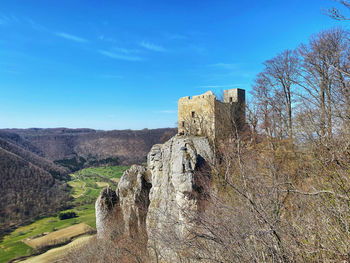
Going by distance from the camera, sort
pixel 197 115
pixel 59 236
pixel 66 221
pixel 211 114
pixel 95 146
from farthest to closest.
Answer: pixel 95 146 < pixel 66 221 < pixel 59 236 < pixel 197 115 < pixel 211 114

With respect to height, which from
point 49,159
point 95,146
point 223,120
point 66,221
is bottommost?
point 66,221

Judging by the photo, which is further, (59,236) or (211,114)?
(59,236)

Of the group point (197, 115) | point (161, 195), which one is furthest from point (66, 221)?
point (197, 115)

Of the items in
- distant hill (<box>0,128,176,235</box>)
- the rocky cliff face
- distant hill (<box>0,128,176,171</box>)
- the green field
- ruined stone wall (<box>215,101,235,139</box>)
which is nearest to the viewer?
the rocky cliff face

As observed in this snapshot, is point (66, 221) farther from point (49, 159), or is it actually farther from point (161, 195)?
point (49, 159)

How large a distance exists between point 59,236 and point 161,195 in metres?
35.8

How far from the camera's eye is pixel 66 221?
5272 centimetres

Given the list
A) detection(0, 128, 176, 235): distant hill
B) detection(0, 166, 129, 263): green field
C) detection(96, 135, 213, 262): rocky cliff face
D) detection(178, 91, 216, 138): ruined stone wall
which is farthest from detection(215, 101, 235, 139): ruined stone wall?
detection(0, 166, 129, 263): green field

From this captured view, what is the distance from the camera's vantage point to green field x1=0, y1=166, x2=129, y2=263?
38.5 m

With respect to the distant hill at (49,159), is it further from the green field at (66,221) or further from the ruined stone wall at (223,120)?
the ruined stone wall at (223,120)

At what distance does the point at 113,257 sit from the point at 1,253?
33.3 metres

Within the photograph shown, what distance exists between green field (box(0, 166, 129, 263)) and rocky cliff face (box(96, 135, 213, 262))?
2619 centimetres

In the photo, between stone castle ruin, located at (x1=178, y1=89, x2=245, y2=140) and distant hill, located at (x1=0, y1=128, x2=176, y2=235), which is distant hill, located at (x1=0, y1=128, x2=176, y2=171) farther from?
stone castle ruin, located at (x1=178, y1=89, x2=245, y2=140)

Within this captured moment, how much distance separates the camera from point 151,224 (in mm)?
16484
